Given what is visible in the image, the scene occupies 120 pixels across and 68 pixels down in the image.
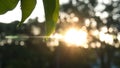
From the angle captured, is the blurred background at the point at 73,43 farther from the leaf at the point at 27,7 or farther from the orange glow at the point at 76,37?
the leaf at the point at 27,7

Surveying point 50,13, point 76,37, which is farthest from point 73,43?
point 50,13

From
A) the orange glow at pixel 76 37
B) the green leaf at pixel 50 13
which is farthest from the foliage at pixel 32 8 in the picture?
the orange glow at pixel 76 37

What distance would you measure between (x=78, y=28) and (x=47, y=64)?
2.03m

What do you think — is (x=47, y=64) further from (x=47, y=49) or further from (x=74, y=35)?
(x=74, y=35)

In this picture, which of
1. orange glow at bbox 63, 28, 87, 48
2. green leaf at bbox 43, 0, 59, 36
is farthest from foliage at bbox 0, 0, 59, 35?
orange glow at bbox 63, 28, 87, 48

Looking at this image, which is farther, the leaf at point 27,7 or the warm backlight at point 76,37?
the warm backlight at point 76,37

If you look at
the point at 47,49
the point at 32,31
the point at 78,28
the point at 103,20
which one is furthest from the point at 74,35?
the point at 32,31

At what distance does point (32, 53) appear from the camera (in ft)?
42.3

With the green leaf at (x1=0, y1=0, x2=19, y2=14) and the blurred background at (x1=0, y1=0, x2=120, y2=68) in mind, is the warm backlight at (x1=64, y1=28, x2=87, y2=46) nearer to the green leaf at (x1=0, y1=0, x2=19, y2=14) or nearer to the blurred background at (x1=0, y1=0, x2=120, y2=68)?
the blurred background at (x1=0, y1=0, x2=120, y2=68)

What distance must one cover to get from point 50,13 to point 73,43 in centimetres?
1105

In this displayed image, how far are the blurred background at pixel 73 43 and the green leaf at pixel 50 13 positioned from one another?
1062 cm

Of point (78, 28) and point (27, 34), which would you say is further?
point (27, 34)

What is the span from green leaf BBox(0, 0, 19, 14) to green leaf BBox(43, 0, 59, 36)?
0.09 ft

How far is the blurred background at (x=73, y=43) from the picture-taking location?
11672 millimetres
